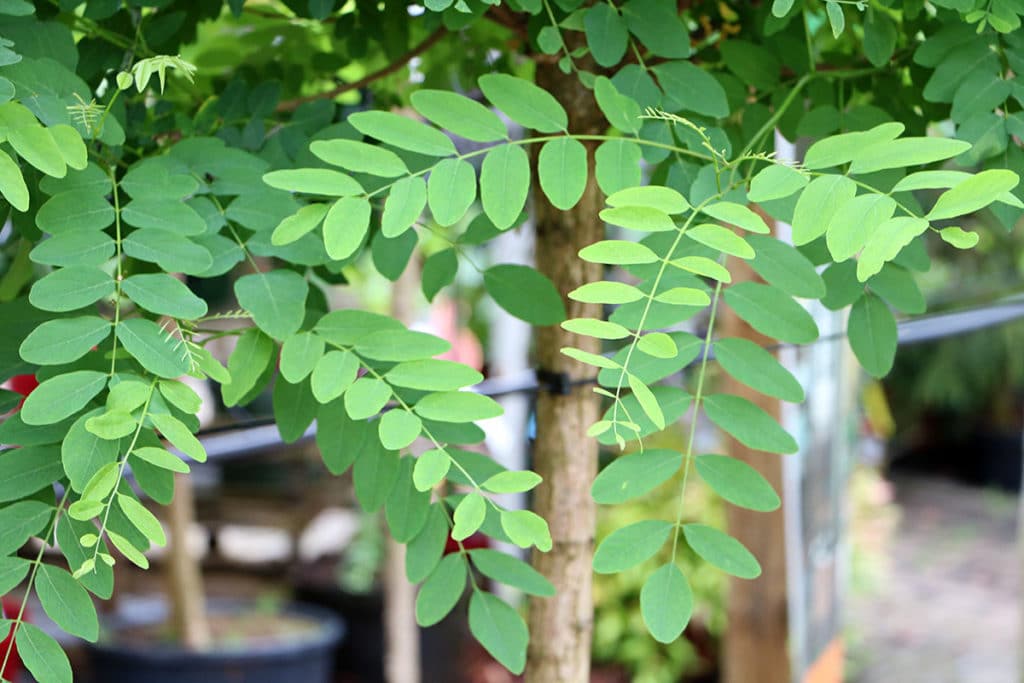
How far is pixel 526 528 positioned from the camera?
0.56 m

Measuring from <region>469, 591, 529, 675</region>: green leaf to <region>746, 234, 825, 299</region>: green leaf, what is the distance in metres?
0.25

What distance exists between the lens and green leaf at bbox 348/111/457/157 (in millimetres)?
599

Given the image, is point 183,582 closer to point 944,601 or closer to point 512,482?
point 512,482

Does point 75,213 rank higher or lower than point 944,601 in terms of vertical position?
higher

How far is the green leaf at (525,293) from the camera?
0.72 meters

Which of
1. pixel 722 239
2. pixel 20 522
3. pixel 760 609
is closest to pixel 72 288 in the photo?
pixel 20 522

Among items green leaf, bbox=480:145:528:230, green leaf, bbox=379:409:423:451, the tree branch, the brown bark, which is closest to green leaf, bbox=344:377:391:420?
green leaf, bbox=379:409:423:451

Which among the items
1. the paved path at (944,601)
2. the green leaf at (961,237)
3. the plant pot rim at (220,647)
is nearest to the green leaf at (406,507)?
the green leaf at (961,237)

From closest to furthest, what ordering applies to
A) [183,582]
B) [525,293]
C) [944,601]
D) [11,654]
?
[525,293], [11,654], [183,582], [944,601]

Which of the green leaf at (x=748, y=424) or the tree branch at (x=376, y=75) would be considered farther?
the tree branch at (x=376, y=75)

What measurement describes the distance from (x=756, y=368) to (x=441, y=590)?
24 centimetres

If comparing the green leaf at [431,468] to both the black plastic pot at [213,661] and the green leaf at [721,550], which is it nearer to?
the green leaf at [721,550]

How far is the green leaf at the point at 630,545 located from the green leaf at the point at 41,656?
0.29 meters

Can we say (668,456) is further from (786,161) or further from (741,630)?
(741,630)
